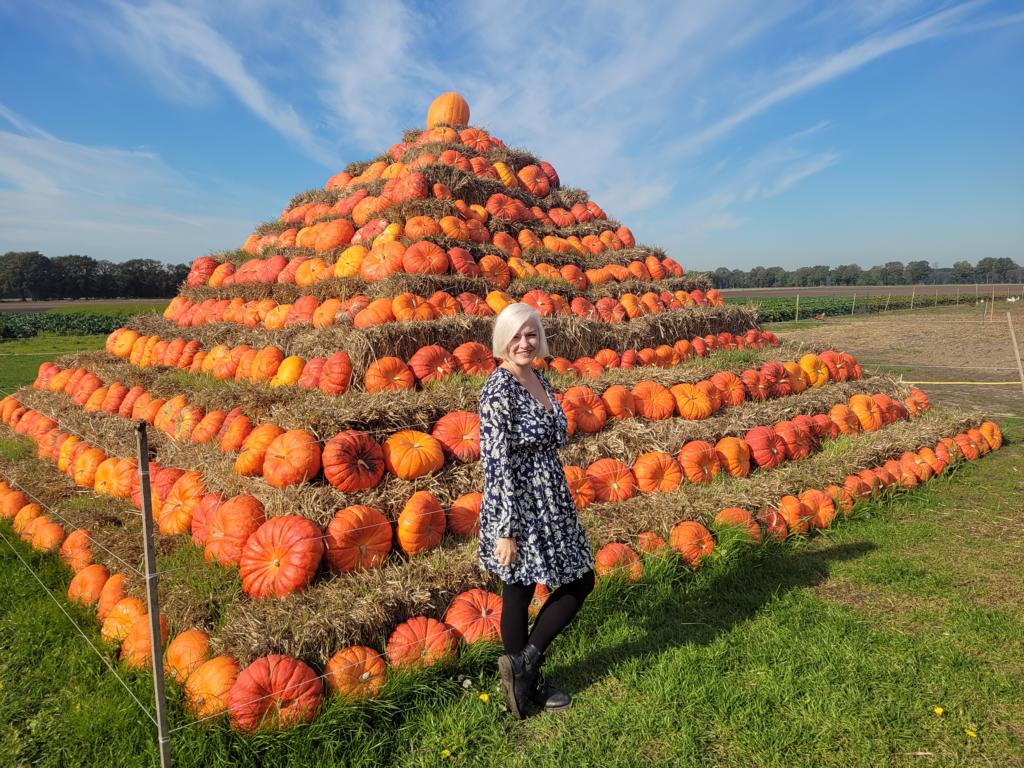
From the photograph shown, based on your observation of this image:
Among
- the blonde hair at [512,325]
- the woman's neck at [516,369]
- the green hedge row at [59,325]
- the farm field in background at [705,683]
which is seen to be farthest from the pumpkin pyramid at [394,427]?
the green hedge row at [59,325]

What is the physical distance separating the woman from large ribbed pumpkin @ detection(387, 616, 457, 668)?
503mm

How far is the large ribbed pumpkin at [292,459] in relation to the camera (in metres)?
4.12

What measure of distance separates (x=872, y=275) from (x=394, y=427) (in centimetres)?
14973

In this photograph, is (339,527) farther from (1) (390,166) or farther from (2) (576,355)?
(1) (390,166)

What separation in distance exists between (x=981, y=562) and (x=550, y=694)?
12.7 feet

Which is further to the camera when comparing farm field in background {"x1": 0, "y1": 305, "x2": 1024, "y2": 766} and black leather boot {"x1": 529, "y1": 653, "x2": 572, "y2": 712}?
black leather boot {"x1": 529, "y1": 653, "x2": 572, "y2": 712}

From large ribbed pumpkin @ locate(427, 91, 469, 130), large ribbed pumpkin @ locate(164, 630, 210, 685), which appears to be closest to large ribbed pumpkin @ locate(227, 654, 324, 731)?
large ribbed pumpkin @ locate(164, 630, 210, 685)

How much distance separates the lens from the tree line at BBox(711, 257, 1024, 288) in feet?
401

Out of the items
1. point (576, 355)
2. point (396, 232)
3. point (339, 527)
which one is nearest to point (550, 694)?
point (339, 527)

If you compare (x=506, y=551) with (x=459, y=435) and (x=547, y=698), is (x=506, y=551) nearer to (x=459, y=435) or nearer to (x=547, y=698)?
(x=547, y=698)

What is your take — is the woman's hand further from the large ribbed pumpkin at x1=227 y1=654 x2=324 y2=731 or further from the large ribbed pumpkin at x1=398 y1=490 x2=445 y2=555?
the large ribbed pumpkin at x1=398 y1=490 x2=445 y2=555

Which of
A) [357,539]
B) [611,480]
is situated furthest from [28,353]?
[611,480]

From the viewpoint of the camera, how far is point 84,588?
13.3 feet

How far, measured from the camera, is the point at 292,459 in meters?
4.13
